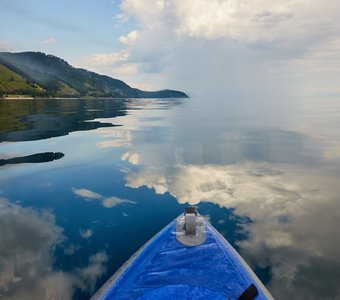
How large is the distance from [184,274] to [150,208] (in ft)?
26.8

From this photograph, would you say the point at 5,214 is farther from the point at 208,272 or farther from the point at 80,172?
the point at 208,272

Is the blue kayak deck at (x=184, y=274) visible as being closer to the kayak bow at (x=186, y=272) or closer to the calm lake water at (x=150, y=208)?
the kayak bow at (x=186, y=272)

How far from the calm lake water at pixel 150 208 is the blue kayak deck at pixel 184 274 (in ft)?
6.30

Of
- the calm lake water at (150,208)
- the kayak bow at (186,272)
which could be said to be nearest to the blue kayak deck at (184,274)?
the kayak bow at (186,272)

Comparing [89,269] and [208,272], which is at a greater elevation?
[208,272]

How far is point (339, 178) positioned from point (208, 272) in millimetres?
19205

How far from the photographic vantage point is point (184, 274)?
9797 mm

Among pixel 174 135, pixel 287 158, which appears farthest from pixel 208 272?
pixel 174 135


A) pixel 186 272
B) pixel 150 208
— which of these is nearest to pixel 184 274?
pixel 186 272

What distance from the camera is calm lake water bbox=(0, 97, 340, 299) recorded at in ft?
38.0

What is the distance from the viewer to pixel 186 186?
2200cm

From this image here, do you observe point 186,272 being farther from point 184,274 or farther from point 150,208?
point 150,208

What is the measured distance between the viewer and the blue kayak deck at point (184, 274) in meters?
8.88

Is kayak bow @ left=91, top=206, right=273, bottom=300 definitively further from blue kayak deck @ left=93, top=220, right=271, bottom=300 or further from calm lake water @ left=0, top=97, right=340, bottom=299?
calm lake water @ left=0, top=97, right=340, bottom=299
